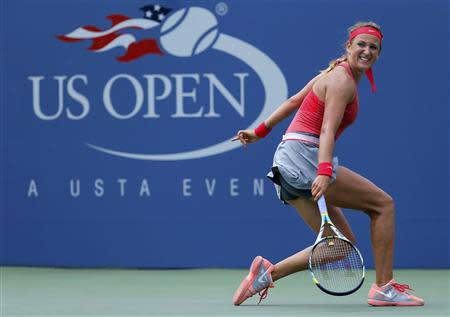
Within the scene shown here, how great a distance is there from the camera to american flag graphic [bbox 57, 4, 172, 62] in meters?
7.04

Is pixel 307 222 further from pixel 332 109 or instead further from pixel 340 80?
pixel 340 80

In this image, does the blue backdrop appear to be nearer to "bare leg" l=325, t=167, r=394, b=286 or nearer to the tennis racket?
"bare leg" l=325, t=167, r=394, b=286

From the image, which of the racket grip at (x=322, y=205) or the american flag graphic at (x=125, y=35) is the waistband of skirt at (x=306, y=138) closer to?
the racket grip at (x=322, y=205)

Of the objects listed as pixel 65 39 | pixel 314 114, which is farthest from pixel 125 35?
pixel 314 114

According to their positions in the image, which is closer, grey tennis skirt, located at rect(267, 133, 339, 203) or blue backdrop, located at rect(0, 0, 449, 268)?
grey tennis skirt, located at rect(267, 133, 339, 203)

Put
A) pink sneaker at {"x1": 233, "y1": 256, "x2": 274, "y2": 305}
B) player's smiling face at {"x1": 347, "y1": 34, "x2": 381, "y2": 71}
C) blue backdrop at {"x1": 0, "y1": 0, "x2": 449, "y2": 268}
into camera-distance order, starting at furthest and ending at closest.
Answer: blue backdrop at {"x1": 0, "y1": 0, "x2": 449, "y2": 268}
pink sneaker at {"x1": 233, "y1": 256, "x2": 274, "y2": 305}
player's smiling face at {"x1": 347, "y1": 34, "x2": 381, "y2": 71}

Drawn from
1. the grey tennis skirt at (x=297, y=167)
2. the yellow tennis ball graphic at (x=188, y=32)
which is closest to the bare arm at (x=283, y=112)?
the grey tennis skirt at (x=297, y=167)

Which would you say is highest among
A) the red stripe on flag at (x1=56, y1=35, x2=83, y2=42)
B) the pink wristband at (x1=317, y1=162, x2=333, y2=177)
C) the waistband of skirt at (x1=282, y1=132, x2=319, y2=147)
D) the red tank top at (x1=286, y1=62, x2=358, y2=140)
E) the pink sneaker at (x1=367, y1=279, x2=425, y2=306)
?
the red stripe on flag at (x1=56, y1=35, x2=83, y2=42)

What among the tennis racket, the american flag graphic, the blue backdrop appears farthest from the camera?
the american flag graphic

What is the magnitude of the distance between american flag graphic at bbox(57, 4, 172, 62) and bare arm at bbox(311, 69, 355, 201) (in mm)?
2210

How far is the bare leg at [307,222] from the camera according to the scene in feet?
16.9

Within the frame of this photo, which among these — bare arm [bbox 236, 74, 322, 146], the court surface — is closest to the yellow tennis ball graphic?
the court surface

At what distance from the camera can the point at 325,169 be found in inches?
193

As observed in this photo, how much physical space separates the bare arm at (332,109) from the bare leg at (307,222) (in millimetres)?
254
